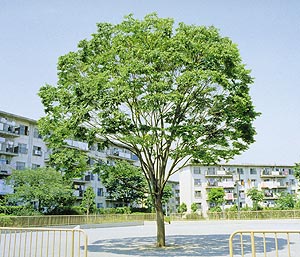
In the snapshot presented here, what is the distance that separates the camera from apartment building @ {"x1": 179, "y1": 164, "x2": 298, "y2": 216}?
6075cm

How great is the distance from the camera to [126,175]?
16.0 meters

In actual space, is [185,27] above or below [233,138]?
above

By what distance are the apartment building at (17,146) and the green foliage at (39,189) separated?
3.22 metres

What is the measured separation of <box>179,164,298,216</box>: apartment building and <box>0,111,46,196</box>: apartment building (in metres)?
28.7

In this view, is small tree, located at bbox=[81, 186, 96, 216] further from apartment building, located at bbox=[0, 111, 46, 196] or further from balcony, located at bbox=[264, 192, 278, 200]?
balcony, located at bbox=[264, 192, 278, 200]

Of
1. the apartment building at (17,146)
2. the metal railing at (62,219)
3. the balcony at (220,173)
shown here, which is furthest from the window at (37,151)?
the balcony at (220,173)

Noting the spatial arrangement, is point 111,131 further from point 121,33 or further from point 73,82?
point 121,33

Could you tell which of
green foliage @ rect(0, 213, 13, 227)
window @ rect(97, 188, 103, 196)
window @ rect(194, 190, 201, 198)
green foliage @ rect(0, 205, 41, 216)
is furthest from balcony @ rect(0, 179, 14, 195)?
window @ rect(194, 190, 201, 198)

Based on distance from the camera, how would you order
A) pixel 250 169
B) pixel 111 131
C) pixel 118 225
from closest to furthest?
pixel 111 131 < pixel 118 225 < pixel 250 169

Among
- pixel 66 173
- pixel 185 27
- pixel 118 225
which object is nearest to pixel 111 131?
pixel 66 173

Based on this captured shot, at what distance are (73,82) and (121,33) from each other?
307cm

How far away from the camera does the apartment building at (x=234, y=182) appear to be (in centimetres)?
6075

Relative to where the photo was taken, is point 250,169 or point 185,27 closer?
point 185,27

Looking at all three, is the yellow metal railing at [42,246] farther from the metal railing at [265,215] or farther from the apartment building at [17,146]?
the metal railing at [265,215]
